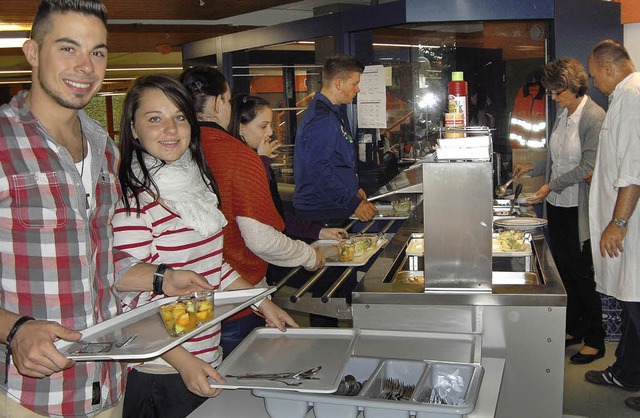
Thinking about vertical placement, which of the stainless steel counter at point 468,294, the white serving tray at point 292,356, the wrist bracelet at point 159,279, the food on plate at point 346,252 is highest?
the wrist bracelet at point 159,279

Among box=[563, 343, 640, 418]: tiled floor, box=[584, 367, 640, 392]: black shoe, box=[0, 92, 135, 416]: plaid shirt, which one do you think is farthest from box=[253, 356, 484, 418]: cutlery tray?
box=[584, 367, 640, 392]: black shoe

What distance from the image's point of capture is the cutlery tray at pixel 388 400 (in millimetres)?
1534

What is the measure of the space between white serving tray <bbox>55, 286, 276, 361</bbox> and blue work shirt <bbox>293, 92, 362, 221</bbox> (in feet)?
7.30

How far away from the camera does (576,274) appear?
432 cm

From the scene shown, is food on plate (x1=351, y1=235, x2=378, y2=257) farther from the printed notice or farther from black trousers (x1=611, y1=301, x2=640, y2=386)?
the printed notice

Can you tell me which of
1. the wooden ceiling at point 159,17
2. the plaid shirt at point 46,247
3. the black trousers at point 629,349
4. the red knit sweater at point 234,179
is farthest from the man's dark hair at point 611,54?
the wooden ceiling at point 159,17

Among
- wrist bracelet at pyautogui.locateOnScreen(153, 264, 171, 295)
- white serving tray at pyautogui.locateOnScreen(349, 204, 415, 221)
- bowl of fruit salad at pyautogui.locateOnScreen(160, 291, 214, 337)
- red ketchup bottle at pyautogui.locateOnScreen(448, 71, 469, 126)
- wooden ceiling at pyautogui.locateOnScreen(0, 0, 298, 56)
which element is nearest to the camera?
bowl of fruit salad at pyautogui.locateOnScreen(160, 291, 214, 337)

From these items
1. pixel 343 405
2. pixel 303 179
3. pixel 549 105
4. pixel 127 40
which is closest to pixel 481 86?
pixel 549 105

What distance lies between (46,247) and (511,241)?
6.11ft

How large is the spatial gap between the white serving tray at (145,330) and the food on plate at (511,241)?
1269mm

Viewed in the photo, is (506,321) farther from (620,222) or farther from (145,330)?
(620,222)

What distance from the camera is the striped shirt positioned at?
197 cm

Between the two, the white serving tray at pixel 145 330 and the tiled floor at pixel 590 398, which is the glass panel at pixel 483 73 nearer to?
the tiled floor at pixel 590 398

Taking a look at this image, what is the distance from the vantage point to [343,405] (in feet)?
5.29
